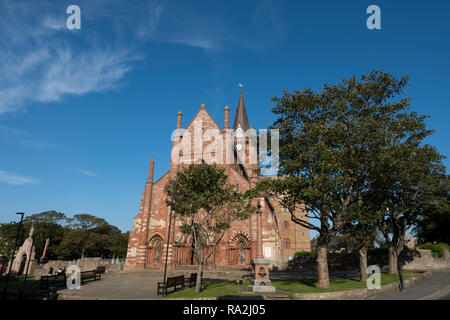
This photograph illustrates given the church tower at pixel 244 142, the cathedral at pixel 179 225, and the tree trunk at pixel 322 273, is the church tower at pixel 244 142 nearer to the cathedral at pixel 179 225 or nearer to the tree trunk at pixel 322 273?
the cathedral at pixel 179 225

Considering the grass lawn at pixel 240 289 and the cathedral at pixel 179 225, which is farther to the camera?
the cathedral at pixel 179 225

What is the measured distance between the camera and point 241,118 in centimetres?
5512

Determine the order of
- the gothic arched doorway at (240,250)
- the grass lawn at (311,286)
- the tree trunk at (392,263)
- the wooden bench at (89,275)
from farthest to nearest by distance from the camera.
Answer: the gothic arched doorway at (240,250), the tree trunk at (392,263), the wooden bench at (89,275), the grass lawn at (311,286)

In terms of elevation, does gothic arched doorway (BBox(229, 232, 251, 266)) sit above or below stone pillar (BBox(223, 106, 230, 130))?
below

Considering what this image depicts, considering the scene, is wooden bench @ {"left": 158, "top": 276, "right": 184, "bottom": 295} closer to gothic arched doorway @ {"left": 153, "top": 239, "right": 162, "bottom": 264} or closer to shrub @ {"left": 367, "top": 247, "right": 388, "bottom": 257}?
gothic arched doorway @ {"left": 153, "top": 239, "right": 162, "bottom": 264}

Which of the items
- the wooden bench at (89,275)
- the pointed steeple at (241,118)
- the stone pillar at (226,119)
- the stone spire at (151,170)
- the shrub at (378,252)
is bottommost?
the wooden bench at (89,275)

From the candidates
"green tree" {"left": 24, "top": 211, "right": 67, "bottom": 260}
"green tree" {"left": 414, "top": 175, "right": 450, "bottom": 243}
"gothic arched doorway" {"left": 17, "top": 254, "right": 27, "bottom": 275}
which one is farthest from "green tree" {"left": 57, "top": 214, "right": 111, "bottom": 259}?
"green tree" {"left": 414, "top": 175, "right": 450, "bottom": 243}

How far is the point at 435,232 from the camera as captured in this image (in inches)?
1720

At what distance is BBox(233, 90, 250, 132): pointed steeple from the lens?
5422 cm

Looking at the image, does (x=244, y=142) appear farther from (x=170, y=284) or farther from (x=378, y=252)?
(x=170, y=284)

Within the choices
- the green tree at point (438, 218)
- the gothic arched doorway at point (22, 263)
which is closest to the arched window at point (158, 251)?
the gothic arched doorway at point (22, 263)

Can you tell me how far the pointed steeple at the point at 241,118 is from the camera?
54.2 metres

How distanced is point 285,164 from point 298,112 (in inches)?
A: 175

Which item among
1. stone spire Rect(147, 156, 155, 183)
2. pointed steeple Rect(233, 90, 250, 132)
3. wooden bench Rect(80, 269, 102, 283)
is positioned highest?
pointed steeple Rect(233, 90, 250, 132)
